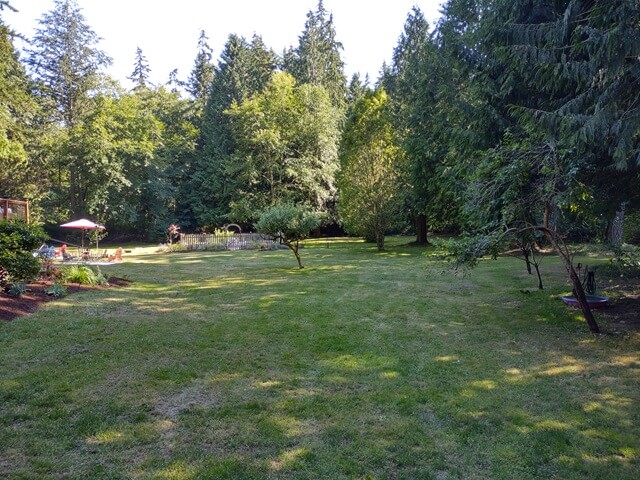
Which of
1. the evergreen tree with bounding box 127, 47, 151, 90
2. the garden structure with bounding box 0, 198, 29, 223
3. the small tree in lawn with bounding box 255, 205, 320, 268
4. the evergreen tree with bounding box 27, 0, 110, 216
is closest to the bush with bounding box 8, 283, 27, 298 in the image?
the garden structure with bounding box 0, 198, 29, 223

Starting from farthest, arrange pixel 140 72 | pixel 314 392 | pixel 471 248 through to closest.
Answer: pixel 140 72 < pixel 471 248 < pixel 314 392

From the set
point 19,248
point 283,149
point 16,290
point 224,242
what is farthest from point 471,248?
point 283,149

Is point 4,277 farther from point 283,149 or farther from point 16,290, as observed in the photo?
point 283,149

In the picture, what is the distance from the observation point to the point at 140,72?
42.9m

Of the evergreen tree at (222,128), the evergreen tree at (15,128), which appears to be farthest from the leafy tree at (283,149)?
the evergreen tree at (15,128)

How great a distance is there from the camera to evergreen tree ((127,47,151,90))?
42406mm

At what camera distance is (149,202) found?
100 feet

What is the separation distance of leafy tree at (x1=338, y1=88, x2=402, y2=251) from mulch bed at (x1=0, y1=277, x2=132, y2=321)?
13.8 meters

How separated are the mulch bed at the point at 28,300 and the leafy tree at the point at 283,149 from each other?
67.8ft

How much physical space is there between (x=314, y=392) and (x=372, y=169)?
17134mm

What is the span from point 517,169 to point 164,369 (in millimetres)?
5707

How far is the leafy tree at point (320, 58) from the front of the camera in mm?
36094

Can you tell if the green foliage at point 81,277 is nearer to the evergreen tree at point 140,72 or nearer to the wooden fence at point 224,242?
the wooden fence at point 224,242


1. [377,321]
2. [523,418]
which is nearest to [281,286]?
[377,321]
